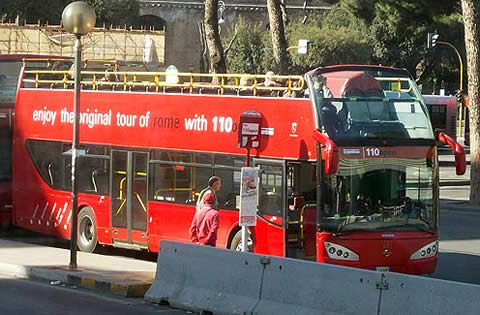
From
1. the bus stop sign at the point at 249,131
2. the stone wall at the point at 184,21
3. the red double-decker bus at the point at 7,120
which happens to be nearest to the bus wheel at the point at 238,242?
the bus stop sign at the point at 249,131

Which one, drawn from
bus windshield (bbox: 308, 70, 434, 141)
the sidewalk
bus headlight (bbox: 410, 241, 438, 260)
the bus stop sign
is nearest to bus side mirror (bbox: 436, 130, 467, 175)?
bus windshield (bbox: 308, 70, 434, 141)

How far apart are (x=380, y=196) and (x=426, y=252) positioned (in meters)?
1.21

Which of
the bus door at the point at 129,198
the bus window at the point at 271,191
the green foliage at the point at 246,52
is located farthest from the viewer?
the green foliage at the point at 246,52

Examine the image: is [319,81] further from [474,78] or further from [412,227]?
[474,78]

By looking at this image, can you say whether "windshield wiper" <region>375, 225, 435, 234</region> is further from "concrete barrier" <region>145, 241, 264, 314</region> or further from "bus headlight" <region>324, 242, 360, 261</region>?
"concrete barrier" <region>145, 241, 264, 314</region>

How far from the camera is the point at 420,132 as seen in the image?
1705cm

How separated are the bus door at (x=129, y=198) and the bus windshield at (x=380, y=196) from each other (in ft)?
16.4

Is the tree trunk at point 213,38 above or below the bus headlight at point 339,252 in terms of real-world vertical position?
above

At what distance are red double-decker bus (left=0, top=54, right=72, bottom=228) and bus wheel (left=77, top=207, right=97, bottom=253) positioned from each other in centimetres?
359

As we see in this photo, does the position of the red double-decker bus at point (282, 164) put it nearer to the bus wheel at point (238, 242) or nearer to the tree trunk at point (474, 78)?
the bus wheel at point (238, 242)

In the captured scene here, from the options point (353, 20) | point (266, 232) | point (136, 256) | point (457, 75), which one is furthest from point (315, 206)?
point (457, 75)

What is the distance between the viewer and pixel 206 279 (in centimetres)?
1476

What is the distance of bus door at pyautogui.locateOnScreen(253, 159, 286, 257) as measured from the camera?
17.2 meters

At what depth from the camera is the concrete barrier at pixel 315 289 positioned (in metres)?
12.4
